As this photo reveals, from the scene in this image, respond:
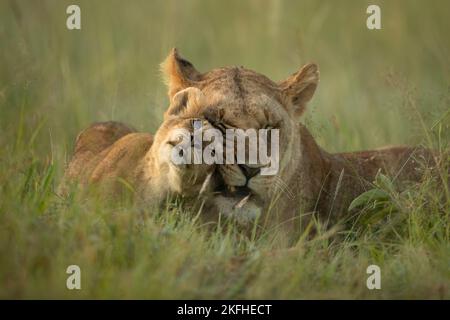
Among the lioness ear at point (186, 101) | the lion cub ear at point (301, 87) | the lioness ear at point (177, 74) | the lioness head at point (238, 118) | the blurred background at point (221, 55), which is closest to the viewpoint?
the lioness head at point (238, 118)

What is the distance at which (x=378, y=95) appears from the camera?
512 inches

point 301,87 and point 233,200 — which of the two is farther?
point 301,87

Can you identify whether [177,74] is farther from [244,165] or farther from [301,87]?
[244,165]

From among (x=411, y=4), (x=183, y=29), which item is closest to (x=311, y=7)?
(x=411, y=4)

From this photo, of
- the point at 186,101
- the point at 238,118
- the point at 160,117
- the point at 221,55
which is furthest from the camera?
the point at 221,55

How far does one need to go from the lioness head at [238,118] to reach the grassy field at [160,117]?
255 millimetres

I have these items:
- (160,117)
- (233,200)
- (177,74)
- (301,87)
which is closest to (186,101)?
(177,74)

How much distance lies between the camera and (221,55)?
14086 mm

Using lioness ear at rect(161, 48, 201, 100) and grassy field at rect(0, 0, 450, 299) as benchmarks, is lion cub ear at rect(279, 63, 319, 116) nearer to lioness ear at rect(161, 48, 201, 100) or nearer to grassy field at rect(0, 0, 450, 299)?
lioness ear at rect(161, 48, 201, 100)

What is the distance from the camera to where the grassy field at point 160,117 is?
503 centimetres

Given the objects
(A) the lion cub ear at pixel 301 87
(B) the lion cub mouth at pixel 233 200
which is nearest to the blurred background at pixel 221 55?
(A) the lion cub ear at pixel 301 87

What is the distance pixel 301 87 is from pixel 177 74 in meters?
0.96

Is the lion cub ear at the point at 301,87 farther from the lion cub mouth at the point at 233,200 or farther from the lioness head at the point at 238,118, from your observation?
the lion cub mouth at the point at 233,200

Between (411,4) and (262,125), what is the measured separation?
10.3 metres
